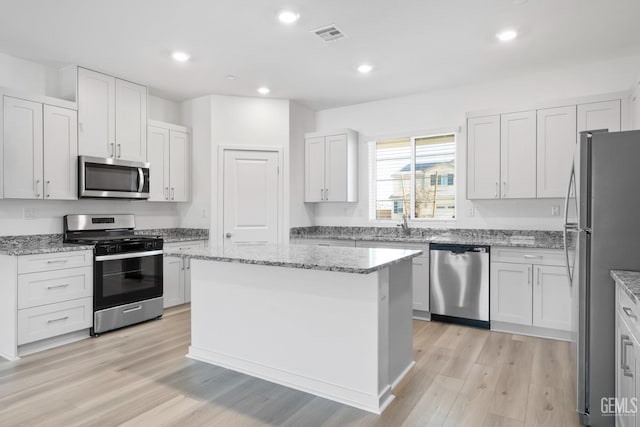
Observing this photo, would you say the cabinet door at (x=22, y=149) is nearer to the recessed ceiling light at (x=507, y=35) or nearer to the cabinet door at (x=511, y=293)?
the recessed ceiling light at (x=507, y=35)

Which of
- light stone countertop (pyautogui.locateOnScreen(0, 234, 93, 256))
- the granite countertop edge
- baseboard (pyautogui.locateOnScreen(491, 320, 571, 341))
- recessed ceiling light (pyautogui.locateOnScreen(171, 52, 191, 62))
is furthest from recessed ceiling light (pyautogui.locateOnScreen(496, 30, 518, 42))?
light stone countertop (pyautogui.locateOnScreen(0, 234, 93, 256))

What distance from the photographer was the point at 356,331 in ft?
7.68

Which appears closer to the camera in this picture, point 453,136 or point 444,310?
point 444,310

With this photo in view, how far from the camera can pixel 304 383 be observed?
2531 mm

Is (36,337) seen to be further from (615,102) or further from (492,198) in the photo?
(615,102)

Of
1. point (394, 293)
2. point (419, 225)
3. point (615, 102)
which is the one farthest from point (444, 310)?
point (615, 102)

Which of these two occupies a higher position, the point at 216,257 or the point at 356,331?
the point at 216,257

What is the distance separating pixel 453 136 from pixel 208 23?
121 inches

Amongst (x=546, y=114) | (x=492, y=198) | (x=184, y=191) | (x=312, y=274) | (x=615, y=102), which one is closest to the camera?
(x=312, y=274)

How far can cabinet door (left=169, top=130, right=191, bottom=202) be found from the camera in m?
4.85

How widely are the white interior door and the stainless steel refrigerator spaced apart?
358 cm

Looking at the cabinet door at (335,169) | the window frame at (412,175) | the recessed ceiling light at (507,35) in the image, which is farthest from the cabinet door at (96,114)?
the recessed ceiling light at (507,35)

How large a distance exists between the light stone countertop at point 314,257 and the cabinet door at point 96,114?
211cm

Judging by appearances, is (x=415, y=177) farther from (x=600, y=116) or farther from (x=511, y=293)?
(x=600, y=116)
